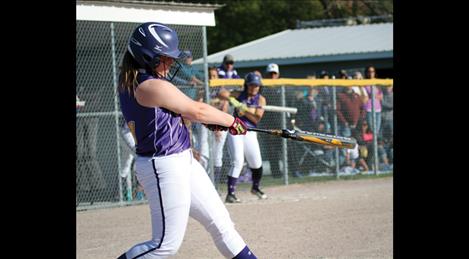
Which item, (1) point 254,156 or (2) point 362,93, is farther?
(2) point 362,93

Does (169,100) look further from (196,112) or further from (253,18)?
(253,18)

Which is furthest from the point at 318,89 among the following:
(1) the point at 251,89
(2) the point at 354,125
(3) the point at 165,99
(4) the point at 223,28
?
Result: (4) the point at 223,28

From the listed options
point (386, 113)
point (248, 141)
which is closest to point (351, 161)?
point (386, 113)

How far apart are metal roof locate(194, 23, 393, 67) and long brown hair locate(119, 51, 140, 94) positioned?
62.7ft

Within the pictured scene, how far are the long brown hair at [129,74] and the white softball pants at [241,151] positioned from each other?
25.1ft

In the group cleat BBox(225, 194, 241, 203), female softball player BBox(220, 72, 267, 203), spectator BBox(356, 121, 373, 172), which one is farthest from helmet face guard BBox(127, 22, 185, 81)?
spectator BBox(356, 121, 373, 172)

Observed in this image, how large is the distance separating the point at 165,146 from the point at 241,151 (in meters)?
7.99

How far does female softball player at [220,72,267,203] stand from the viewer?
13992 millimetres

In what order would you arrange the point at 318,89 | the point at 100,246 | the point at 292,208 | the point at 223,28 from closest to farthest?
1. the point at 100,246
2. the point at 292,208
3. the point at 318,89
4. the point at 223,28

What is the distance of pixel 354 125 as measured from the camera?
19.0 m

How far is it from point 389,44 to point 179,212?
70.2ft

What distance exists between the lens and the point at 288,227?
35.5ft
